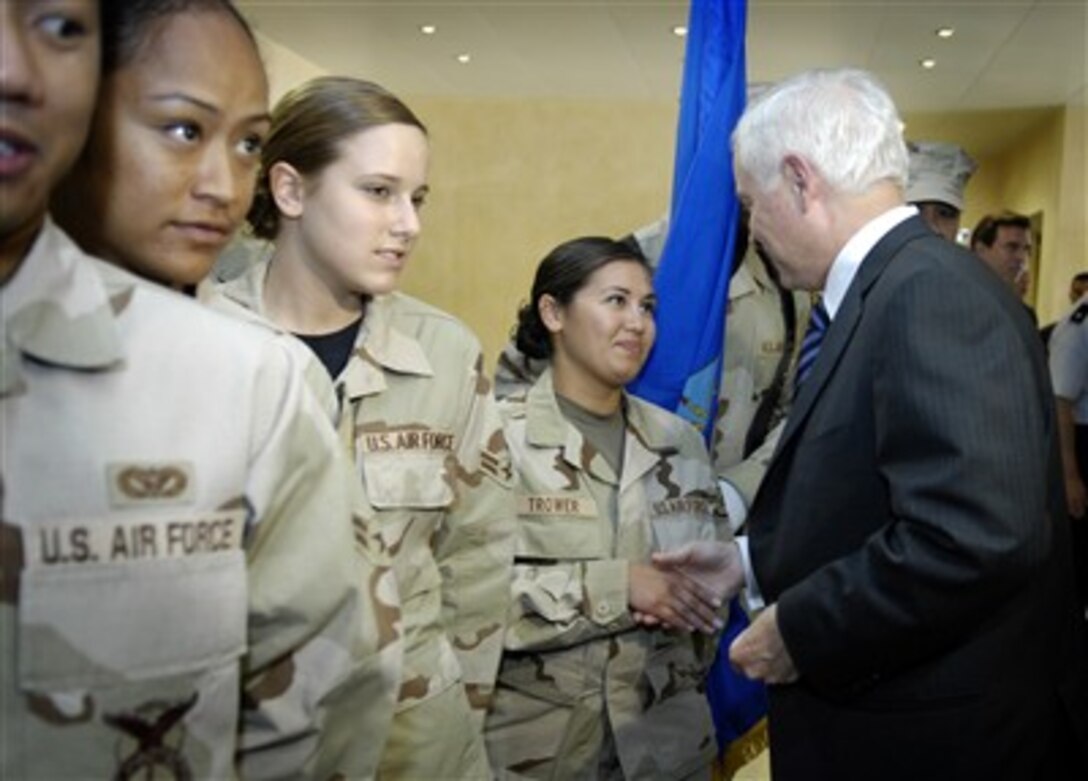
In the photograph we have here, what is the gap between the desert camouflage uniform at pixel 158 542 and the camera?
71cm

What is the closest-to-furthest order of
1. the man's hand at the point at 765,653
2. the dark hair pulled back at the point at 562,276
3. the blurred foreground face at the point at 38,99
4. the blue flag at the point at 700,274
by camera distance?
the blurred foreground face at the point at 38,99 < the man's hand at the point at 765,653 < the dark hair pulled back at the point at 562,276 < the blue flag at the point at 700,274

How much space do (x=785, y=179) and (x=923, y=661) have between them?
68 centimetres

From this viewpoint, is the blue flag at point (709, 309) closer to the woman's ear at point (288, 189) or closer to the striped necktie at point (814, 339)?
the striped necktie at point (814, 339)

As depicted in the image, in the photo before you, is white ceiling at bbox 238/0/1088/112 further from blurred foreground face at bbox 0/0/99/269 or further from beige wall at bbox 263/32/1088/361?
blurred foreground face at bbox 0/0/99/269

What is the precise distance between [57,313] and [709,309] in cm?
171

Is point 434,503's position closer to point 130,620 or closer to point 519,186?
point 130,620

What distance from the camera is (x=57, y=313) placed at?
73cm

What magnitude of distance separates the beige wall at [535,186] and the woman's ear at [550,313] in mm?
5706

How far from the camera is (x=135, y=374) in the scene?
2.48 feet

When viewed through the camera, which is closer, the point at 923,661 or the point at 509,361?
the point at 923,661

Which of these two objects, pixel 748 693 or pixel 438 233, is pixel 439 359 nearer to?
pixel 748 693

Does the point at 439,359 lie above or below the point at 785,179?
below

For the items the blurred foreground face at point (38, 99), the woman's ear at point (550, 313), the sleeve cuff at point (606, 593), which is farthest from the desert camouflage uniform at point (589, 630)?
the blurred foreground face at point (38, 99)

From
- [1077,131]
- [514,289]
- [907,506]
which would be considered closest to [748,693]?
[907,506]
